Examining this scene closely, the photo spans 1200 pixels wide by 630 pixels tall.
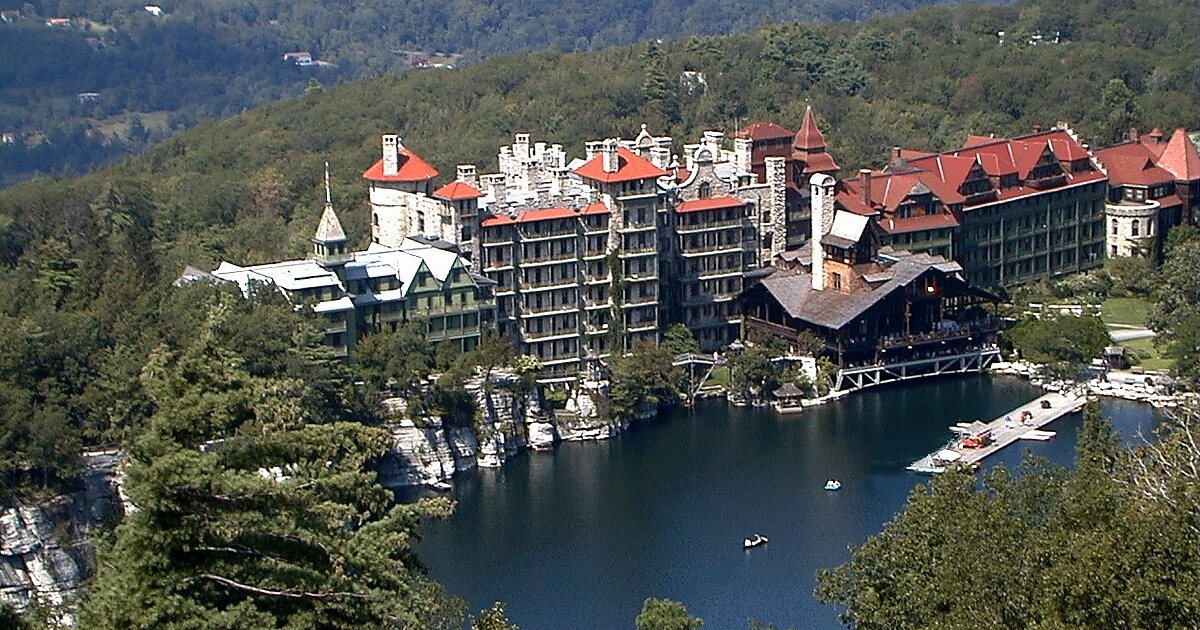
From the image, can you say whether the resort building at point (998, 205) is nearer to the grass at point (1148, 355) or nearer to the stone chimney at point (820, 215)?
the stone chimney at point (820, 215)

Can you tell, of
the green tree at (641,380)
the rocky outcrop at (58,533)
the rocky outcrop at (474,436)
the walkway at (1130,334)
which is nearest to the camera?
the rocky outcrop at (58,533)

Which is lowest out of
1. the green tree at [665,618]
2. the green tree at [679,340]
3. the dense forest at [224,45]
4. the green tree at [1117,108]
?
the green tree at [665,618]

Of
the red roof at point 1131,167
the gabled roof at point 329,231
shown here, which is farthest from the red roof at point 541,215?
the red roof at point 1131,167

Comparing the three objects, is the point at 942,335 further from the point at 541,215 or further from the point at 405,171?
the point at 405,171

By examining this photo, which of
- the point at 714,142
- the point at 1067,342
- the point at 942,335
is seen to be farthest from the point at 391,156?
the point at 1067,342

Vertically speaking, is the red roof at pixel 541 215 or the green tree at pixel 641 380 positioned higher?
the red roof at pixel 541 215

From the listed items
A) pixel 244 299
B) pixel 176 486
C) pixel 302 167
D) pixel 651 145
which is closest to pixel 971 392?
pixel 651 145

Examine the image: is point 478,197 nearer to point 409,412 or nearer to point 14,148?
point 409,412
